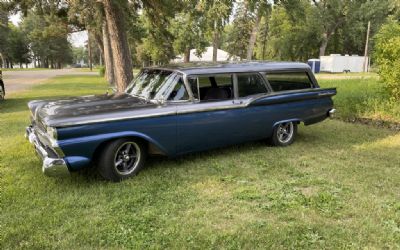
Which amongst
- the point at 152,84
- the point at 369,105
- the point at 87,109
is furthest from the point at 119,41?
the point at 369,105

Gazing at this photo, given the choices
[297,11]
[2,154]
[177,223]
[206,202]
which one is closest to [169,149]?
[206,202]

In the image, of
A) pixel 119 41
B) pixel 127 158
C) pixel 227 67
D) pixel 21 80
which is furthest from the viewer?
pixel 21 80

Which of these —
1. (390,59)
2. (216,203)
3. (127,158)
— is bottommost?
(216,203)

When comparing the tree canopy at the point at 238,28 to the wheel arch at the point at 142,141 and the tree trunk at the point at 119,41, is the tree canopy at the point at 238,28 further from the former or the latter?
the wheel arch at the point at 142,141

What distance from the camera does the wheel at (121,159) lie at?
4668 mm

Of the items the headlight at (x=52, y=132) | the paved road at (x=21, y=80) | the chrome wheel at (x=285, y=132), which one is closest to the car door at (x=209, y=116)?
the chrome wheel at (x=285, y=132)

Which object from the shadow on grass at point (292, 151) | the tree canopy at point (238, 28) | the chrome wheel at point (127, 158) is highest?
the tree canopy at point (238, 28)

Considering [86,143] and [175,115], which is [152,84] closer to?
[175,115]

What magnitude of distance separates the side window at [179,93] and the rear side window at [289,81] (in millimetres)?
1846

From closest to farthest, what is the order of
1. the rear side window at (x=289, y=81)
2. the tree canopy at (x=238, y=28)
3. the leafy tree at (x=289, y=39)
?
the rear side window at (x=289, y=81), the tree canopy at (x=238, y=28), the leafy tree at (x=289, y=39)

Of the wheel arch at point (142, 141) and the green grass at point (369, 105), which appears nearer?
the wheel arch at point (142, 141)

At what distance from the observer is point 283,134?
6.85 meters

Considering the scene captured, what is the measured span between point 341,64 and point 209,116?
3883cm

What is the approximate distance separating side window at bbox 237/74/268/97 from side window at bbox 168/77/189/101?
3.70ft
